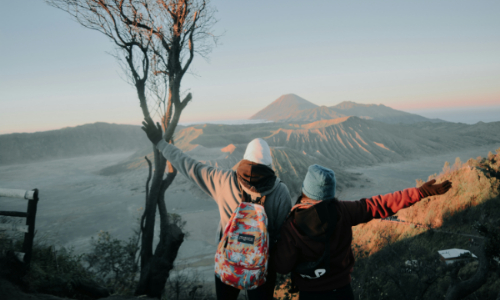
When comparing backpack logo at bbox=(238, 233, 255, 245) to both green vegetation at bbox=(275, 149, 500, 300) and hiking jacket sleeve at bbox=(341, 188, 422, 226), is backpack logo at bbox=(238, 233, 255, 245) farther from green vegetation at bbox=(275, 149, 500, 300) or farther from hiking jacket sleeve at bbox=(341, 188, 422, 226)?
green vegetation at bbox=(275, 149, 500, 300)

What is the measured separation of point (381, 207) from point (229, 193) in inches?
41.3

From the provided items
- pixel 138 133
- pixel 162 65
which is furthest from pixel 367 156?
pixel 138 133

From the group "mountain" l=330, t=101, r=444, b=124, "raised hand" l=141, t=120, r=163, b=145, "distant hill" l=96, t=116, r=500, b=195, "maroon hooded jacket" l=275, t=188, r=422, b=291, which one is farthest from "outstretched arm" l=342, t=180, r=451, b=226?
"mountain" l=330, t=101, r=444, b=124

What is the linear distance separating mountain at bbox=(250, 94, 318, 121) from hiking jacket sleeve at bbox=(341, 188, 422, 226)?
358ft

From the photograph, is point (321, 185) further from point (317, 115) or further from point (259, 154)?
point (317, 115)

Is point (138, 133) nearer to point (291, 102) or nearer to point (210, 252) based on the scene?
point (210, 252)

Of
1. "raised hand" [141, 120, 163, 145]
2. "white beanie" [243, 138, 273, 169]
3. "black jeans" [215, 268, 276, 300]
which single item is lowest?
"black jeans" [215, 268, 276, 300]

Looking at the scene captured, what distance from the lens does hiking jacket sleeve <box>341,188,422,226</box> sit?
1.61 m

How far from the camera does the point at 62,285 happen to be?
335 cm

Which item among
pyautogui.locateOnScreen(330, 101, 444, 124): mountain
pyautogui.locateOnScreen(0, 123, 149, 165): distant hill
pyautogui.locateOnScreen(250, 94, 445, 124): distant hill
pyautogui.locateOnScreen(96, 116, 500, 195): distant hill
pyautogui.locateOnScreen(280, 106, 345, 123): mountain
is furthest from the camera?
pyautogui.locateOnScreen(330, 101, 444, 124): mountain

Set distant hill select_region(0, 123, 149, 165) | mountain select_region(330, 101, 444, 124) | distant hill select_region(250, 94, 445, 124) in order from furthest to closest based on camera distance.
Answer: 1. mountain select_region(330, 101, 444, 124)
2. distant hill select_region(250, 94, 445, 124)
3. distant hill select_region(0, 123, 149, 165)

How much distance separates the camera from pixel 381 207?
162 cm

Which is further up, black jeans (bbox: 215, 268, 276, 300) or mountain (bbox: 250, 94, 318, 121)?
mountain (bbox: 250, 94, 318, 121)

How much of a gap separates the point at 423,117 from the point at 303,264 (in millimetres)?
119868
